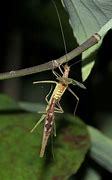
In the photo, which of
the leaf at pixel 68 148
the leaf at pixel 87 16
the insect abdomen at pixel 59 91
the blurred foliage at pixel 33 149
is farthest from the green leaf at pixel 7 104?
the leaf at pixel 87 16

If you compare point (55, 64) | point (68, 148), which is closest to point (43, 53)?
point (68, 148)

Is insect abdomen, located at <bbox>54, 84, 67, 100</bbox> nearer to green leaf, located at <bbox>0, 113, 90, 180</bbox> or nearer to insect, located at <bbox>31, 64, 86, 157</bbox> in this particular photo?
insect, located at <bbox>31, 64, 86, 157</bbox>

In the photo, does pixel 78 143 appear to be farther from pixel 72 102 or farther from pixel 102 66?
pixel 72 102

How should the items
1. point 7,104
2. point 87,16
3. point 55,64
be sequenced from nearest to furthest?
point 55,64
point 87,16
point 7,104

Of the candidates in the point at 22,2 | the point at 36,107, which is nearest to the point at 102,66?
the point at 22,2

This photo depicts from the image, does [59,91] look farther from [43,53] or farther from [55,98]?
[43,53]

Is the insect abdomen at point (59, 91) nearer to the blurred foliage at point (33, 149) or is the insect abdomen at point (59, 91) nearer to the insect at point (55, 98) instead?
the insect at point (55, 98)
